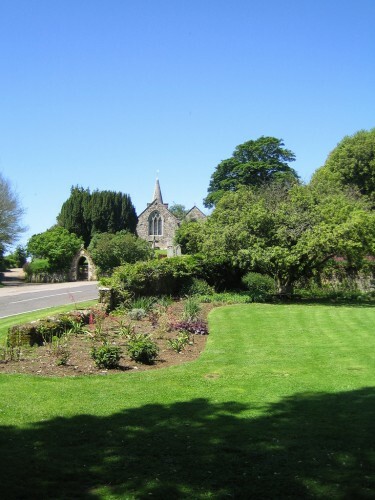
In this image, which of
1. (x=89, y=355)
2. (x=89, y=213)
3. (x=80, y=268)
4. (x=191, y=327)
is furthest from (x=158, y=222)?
(x=89, y=355)

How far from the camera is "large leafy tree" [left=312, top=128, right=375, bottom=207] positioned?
4356cm

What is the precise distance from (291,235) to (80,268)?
32657mm

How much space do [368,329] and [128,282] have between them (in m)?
8.92

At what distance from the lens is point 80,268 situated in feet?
168

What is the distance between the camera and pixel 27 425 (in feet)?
19.5

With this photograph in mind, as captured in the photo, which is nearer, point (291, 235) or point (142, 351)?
point (142, 351)

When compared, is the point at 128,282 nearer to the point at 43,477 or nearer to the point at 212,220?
the point at 212,220

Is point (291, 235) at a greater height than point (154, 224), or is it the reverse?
point (154, 224)

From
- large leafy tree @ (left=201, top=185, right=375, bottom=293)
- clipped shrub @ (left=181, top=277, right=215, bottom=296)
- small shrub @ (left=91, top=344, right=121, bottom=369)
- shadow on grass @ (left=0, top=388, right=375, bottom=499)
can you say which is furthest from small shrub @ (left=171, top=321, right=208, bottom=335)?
clipped shrub @ (left=181, top=277, right=215, bottom=296)

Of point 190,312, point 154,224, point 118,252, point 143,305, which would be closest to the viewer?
point 190,312

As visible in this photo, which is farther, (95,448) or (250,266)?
(250,266)

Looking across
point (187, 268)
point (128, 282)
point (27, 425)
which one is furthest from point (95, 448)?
point (187, 268)

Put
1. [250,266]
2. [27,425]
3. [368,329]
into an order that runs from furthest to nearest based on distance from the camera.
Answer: [250,266], [368,329], [27,425]

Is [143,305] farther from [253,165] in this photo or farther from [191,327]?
[253,165]
